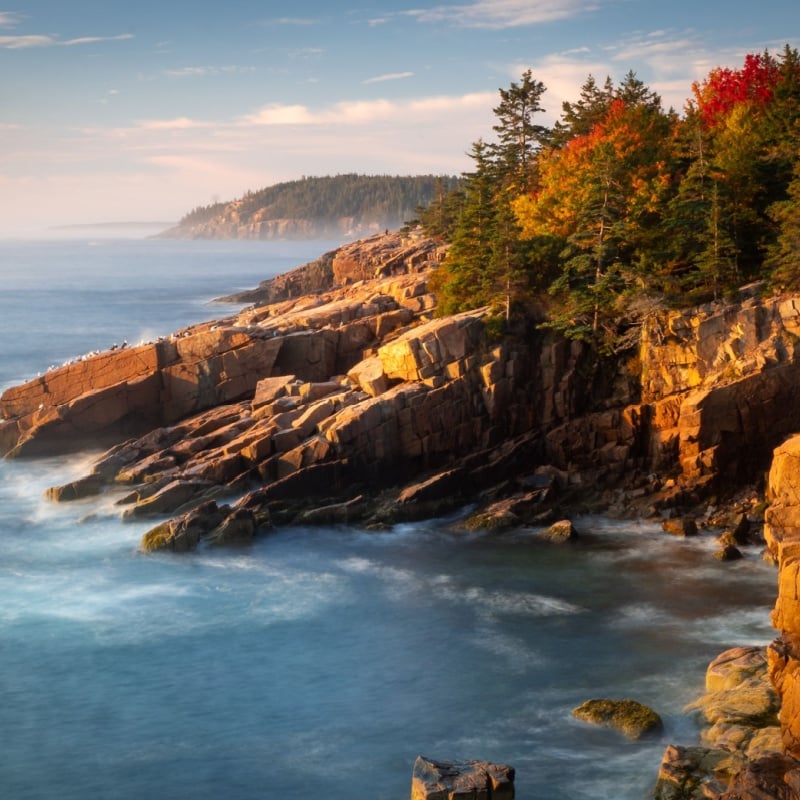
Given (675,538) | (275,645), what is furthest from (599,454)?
(275,645)

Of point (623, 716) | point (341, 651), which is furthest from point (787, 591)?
point (341, 651)

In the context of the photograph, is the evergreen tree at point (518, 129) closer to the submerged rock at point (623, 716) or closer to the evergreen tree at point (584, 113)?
the evergreen tree at point (584, 113)

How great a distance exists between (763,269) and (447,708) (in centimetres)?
2921

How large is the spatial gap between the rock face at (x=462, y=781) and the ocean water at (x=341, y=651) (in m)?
2.11

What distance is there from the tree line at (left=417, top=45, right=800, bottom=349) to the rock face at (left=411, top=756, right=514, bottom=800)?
28.7 meters

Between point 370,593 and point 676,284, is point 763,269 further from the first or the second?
point 370,593

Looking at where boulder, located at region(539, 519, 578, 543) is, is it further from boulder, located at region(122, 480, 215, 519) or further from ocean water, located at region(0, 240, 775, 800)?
boulder, located at region(122, 480, 215, 519)

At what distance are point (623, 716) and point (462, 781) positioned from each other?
6618 mm

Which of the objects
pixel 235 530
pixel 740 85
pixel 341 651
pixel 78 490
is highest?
pixel 740 85

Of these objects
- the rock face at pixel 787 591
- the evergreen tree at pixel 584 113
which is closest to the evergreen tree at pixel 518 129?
the evergreen tree at pixel 584 113

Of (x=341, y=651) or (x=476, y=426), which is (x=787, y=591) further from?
(x=476, y=426)

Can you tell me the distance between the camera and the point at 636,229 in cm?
5162

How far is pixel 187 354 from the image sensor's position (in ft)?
185

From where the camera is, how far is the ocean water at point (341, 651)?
91.1 feet
